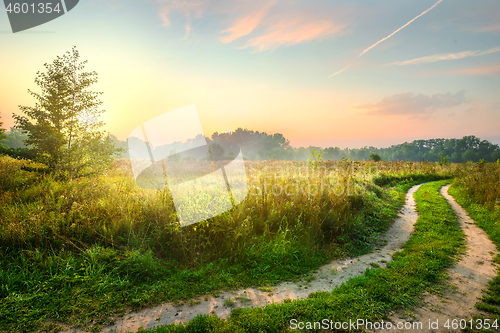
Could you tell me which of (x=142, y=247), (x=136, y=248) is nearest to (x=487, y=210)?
(x=142, y=247)

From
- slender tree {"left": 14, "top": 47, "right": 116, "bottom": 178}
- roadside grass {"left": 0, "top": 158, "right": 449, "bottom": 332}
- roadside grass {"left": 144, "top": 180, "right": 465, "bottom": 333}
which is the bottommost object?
roadside grass {"left": 144, "top": 180, "right": 465, "bottom": 333}

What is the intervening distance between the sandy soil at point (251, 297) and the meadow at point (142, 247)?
7.9 inches

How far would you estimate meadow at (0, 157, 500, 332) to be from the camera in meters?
3.60

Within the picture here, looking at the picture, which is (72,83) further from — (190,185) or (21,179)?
(190,185)

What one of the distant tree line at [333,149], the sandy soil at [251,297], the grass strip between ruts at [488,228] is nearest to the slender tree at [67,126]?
the sandy soil at [251,297]

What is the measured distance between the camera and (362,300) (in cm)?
364

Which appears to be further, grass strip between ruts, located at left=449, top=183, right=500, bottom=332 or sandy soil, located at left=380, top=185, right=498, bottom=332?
grass strip between ruts, located at left=449, top=183, right=500, bottom=332

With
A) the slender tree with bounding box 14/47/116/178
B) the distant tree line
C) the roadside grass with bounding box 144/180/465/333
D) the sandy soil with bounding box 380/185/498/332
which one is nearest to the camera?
the roadside grass with bounding box 144/180/465/333

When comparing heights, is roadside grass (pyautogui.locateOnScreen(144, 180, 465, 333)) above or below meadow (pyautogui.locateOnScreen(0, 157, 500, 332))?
below

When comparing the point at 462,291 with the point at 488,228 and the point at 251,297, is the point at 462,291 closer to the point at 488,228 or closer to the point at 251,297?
the point at 251,297

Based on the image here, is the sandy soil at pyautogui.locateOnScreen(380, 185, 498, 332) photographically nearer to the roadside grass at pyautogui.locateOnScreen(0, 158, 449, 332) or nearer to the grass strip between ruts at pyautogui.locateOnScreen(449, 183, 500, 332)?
the grass strip between ruts at pyautogui.locateOnScreen(449, 183, 500, 332)

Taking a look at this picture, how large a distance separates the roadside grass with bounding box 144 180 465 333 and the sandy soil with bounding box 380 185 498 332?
0.17 meters

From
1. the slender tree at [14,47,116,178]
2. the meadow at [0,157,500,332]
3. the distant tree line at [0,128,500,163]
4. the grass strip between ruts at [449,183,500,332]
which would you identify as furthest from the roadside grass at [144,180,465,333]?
the distant tree line at [0,128,500,163]

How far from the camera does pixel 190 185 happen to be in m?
6.98
